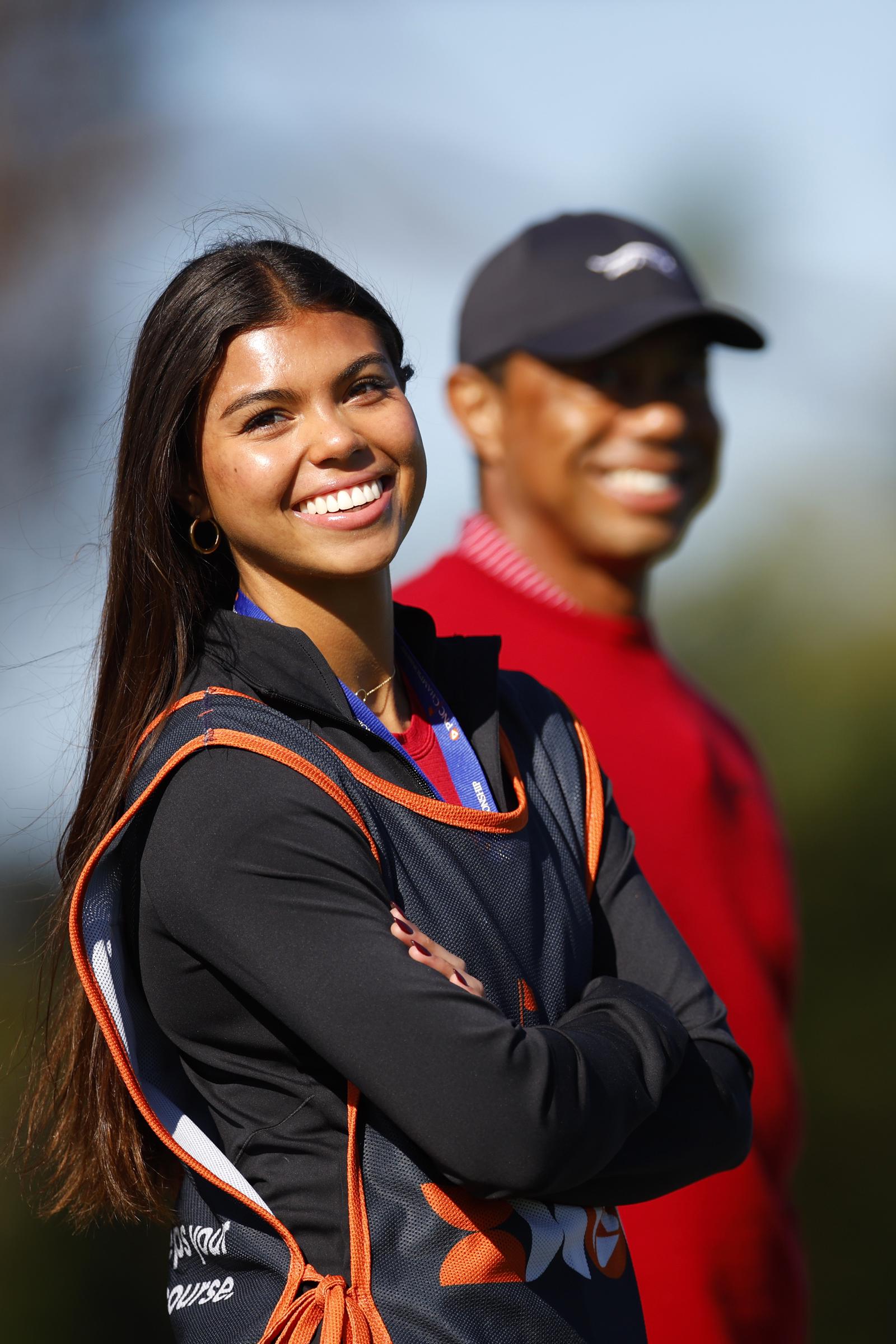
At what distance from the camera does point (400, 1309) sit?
1.35 metres

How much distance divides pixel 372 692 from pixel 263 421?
1.11ft

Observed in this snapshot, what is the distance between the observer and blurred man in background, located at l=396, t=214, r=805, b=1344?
8.32 ft

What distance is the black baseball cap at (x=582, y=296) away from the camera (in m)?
2.68

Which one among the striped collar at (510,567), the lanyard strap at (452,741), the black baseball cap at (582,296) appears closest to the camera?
the lanyard strap at (452,741)

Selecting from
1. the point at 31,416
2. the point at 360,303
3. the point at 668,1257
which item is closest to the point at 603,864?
the point at 360,303

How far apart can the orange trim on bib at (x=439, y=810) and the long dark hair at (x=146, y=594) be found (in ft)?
0.82

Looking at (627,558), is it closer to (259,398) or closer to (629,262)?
(629,262)

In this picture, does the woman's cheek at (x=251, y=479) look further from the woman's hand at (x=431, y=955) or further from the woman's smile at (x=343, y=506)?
the woman's hand at (x=431, y=955)

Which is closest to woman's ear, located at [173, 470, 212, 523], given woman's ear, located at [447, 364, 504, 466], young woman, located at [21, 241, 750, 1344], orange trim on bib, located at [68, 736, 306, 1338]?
young woman, located at [21, 241, 750, 1344]

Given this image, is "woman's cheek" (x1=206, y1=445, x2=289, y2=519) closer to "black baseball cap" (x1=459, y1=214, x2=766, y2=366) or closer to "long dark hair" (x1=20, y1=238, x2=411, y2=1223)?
"long dark hair" (x1=20, y1=238, x2=411, y2=1223)

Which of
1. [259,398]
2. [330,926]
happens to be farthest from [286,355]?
[330,926]

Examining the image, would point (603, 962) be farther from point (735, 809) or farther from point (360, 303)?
point (735, 809)

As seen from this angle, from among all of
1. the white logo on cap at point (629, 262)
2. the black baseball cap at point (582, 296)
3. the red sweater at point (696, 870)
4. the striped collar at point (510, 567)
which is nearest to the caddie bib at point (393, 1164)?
the red sweater at point (696, 870)

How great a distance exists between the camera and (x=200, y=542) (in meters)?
1.69
